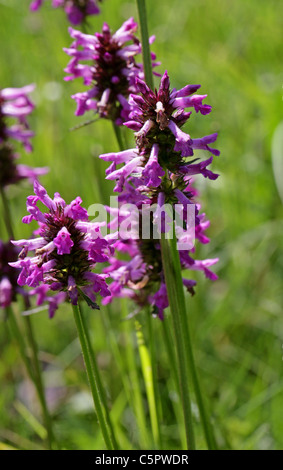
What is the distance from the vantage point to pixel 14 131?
6.95 feet

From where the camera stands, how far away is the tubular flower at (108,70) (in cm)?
159

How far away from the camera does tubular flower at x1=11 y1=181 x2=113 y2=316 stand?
1142 millimetres

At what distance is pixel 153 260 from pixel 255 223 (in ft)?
5.03

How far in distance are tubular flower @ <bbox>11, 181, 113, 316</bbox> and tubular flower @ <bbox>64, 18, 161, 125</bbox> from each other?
47cm

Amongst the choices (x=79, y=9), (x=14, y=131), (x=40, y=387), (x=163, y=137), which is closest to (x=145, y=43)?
(x=163, y=137)

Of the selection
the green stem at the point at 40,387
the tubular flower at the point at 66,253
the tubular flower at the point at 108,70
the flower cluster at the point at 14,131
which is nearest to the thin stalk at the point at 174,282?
the tubular flower at the point at 66,253

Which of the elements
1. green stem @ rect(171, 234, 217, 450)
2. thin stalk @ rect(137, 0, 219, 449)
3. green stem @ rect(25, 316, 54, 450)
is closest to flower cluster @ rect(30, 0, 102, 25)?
thin stalk @ rect(137, 0, 219, 449)

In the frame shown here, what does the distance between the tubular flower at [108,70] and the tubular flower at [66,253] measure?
469 millimetres

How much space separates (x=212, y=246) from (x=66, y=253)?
179 cm

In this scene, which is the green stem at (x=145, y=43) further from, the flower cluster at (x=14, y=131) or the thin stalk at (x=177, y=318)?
the flower cluster at (x=14, y=131)

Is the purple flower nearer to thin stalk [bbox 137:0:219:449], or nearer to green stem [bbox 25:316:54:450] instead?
green stem [bbox 25:316:54:450]

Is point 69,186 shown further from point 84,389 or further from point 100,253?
point 100,253

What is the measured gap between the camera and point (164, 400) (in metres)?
2.32
